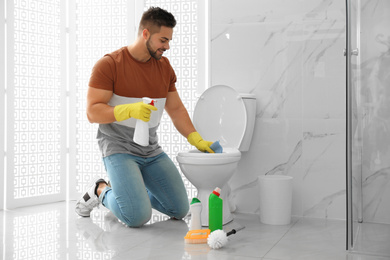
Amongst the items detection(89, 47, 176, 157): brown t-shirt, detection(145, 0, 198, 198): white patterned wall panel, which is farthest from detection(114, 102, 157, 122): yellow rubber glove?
detection(145, 0, 198, 198): white patterned wall panel

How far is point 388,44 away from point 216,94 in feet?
4.16

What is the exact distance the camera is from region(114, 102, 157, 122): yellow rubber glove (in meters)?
2.59

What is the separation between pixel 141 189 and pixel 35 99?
4.58 feet

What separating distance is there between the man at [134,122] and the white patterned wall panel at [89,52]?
2.68ft

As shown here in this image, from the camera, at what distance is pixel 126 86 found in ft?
9.28

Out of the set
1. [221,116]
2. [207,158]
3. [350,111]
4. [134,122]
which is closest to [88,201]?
[134,122]

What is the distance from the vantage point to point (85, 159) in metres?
3.92

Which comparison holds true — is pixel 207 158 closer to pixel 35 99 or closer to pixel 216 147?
pixel 216 147

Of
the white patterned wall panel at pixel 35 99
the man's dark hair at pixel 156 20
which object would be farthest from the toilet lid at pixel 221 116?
the white patterned wall panel at pixel 35 99

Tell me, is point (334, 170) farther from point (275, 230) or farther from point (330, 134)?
point (275, 230)

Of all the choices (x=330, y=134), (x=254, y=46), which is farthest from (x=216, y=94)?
(x=330, y=134)

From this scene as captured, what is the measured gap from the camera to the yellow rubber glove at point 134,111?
259 cm

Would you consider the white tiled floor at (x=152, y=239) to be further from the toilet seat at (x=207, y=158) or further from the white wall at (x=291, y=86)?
the toilet seat at (x=207, y=158)

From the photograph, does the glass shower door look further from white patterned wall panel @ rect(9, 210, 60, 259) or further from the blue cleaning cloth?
white patterned wall panel @ rect(9, 210, 60, 259)
